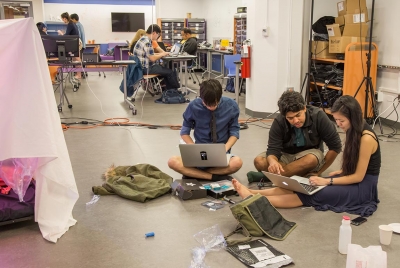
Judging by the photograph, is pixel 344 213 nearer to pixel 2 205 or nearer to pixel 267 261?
pixel 267 261

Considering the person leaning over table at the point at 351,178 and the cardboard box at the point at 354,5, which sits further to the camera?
the cardboard box at the point at 354,5

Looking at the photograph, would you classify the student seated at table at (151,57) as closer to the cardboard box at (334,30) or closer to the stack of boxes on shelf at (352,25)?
the cardboard box at (334,30)

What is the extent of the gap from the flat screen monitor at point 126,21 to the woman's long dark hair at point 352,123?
13.1 metres

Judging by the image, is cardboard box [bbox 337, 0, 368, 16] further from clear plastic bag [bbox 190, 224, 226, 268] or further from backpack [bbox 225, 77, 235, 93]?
clear plastic bag [bbox 190, 224, 226, 268]

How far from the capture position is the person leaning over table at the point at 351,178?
303 cm

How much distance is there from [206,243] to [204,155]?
41.9 inches

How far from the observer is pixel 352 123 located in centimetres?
303

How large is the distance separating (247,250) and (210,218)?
0.56 meters

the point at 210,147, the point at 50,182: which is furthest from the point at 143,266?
the point at 210,147

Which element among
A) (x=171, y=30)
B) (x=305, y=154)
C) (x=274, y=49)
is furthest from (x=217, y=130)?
(x=171, y=30)

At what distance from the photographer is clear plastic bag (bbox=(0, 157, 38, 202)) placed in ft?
9.73

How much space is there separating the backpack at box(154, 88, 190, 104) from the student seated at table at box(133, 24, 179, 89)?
23 cm

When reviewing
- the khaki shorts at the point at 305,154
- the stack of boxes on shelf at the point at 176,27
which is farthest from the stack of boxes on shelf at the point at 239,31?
the khaki shorts at the point at 305,154

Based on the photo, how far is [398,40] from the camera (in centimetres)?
573
